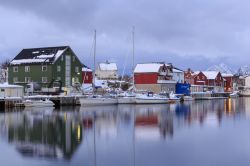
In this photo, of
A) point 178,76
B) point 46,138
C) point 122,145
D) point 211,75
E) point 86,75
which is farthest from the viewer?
point 211,75

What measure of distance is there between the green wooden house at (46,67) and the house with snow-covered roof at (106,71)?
45475 millimetres

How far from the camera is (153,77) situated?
91250mm

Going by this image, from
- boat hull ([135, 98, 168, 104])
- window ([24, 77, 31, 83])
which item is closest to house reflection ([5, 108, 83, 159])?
boat hull ([135, 98, 168, 104])

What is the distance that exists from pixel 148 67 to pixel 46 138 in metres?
69.1

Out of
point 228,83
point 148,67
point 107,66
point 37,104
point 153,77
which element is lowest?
point 37,104

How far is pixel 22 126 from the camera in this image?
31.6m

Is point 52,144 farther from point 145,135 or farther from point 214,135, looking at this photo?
point 214,135

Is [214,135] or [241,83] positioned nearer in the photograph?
[214,135]

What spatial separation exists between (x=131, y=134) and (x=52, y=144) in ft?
19.9

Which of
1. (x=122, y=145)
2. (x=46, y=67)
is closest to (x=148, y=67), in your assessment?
(x=46, y=67)

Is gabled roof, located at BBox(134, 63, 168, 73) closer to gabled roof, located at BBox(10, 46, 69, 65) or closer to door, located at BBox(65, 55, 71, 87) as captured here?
door, located at BBox(65, 55, 71, 87)

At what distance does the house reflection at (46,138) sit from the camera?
1989 cm

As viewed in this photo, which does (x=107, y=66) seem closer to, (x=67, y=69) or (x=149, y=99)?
(x=67, y=69)

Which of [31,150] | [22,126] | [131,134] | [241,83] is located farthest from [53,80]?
[241,83]
